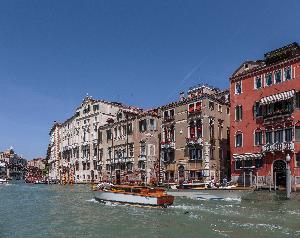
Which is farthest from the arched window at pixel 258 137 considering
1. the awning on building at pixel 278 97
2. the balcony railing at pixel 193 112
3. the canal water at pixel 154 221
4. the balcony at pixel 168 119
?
→ the canal water at pixel 154 221

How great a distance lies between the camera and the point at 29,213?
24469 mm

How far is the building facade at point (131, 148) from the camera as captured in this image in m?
50.9

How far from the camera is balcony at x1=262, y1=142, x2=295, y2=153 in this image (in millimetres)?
35747

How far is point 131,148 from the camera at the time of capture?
53.7m

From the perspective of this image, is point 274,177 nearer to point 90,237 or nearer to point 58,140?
point 90,237

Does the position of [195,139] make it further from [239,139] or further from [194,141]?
[239,139]

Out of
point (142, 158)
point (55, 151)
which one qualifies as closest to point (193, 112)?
point (142, 158)

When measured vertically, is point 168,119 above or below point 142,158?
above

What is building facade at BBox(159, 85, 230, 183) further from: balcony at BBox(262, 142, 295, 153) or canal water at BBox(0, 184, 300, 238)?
canal water at BBox(0, 184, 300, 238)

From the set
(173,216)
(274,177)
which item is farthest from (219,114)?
(173,216)

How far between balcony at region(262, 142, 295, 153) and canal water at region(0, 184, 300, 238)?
9.50 meters

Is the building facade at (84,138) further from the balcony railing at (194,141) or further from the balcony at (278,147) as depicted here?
the balcony at (278,147)

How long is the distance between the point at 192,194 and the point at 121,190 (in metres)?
6.43

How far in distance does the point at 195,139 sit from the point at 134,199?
19.0 metres
